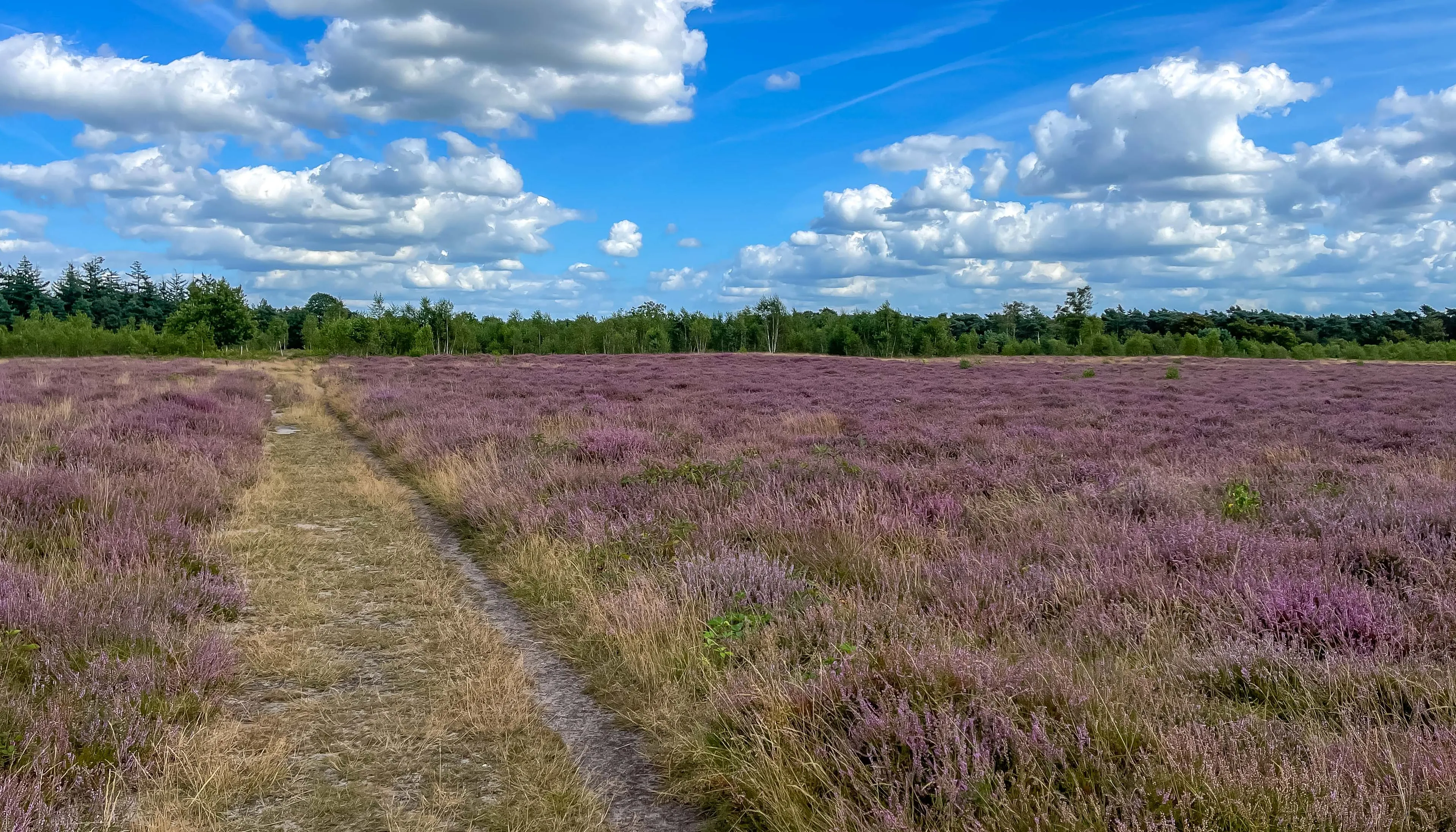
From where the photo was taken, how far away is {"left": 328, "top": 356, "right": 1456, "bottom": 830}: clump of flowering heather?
2916 millimetres

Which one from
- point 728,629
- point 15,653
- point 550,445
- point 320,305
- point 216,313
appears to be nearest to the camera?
point 15,653

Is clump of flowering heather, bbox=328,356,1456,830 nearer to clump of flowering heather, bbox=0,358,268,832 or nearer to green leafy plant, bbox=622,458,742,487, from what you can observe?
green leafy plant, bbox=622,458,742,487

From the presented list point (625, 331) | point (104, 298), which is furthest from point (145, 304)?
point (625, 331)

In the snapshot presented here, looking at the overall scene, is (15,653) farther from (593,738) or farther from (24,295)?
(24,295)

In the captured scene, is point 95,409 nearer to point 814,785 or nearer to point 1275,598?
point 814,785

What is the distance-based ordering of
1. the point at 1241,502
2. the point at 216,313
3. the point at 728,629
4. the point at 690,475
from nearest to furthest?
the point at 728,629 < the point at 1241,502 < the point at 690,475 < the point at 216,313

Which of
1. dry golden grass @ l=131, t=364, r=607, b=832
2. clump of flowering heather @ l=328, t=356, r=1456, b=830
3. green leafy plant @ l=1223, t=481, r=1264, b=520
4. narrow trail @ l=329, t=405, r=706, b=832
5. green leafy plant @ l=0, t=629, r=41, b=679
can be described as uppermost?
green leafy plant @ l=1223, t=481, r=1264, b=520

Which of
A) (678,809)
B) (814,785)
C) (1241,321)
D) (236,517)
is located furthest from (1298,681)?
(1241,321)

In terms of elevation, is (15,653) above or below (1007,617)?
below

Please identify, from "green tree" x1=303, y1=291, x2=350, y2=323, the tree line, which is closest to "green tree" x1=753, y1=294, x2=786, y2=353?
the tree line

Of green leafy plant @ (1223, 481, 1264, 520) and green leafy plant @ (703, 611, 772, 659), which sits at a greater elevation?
green leafy plant @ (1223, 481, 1264, 520)

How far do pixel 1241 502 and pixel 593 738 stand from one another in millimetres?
6972

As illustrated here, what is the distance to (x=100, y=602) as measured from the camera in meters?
5.38

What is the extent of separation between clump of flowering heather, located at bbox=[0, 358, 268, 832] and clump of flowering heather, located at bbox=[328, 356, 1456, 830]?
2473mm
